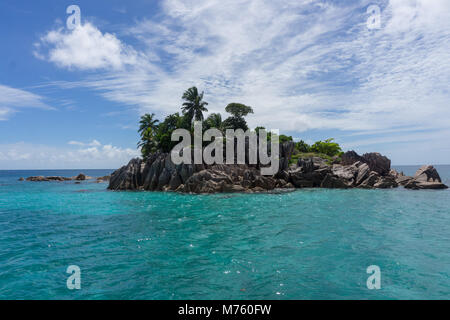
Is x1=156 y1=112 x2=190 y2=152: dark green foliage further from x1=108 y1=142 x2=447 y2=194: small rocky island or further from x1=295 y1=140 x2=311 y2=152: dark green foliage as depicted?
x1=295 y1=140 x2=311 y2=152: dark green foliage

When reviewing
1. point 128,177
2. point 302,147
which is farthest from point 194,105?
point 302,147

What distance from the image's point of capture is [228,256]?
11.3 m

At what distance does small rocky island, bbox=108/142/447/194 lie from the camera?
40.5 m

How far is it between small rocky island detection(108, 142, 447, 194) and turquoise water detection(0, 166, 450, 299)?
20068 millimetres

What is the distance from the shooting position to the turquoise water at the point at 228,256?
324 inches

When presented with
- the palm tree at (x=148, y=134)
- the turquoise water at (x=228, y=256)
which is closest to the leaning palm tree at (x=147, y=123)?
the palm tree at (x=148, y=134)

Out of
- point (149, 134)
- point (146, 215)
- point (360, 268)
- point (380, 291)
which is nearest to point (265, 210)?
point (146, 215)

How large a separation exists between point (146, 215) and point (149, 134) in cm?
3791

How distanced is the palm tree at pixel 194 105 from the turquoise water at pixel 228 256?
1441 inches

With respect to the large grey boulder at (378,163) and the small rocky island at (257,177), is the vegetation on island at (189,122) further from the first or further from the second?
the large grey boulder at (378,163)

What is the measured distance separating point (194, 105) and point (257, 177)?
22.8m

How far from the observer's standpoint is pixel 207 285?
8484 millimetres

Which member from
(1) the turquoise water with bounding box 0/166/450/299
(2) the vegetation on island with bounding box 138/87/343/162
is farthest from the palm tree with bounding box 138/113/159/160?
(1) the turquoise water with bounding box 0/166/450/299
